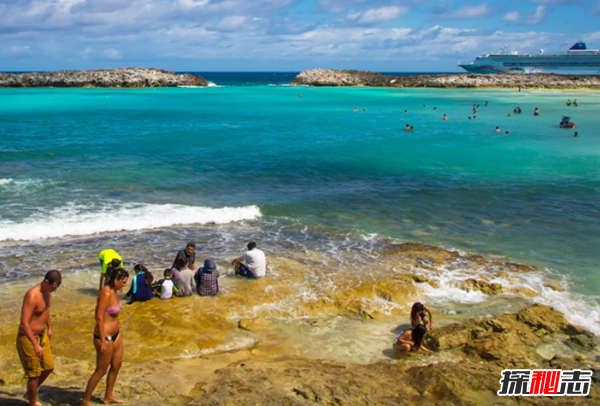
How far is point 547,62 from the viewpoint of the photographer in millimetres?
138500

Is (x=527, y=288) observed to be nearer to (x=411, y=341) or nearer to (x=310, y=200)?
(x=411, y=341)

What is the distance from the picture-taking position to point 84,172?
24.8m

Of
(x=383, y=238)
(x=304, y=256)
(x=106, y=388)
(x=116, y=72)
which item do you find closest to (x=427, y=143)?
(x=383, y=238)

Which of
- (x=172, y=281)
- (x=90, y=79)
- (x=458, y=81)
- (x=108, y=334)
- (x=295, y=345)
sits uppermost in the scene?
(x=90, y=79)

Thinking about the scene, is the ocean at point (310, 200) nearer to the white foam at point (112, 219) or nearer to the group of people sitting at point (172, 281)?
the white foam at point (112, 219)

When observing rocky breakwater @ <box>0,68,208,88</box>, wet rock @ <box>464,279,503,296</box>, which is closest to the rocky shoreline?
wet rock @ <box>464,279,503,296</box>

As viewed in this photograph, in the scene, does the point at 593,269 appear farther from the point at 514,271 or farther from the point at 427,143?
the point at 427,143

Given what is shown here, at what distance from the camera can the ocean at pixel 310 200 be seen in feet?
44.3

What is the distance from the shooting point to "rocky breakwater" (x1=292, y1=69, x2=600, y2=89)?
115312mm

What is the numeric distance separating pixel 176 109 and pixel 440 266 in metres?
54.0

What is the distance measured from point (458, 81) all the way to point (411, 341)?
119 m

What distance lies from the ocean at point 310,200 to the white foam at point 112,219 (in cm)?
6

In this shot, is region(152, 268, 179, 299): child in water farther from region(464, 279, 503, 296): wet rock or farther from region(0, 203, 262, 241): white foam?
region(464, 279, 503, 296): wet rock

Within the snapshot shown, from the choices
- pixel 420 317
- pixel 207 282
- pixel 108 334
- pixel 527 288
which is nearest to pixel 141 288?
pixel 207 282
